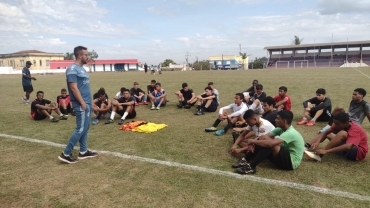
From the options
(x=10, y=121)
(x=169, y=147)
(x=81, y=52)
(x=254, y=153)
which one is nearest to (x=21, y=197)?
(x=81, y=52)

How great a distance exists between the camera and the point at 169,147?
232 inches

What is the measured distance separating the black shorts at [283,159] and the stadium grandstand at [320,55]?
6693 cm

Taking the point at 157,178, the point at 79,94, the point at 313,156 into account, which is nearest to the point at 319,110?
the point at 313,156

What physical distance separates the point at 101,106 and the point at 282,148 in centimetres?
595

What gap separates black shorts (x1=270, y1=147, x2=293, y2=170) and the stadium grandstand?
66.9 meters

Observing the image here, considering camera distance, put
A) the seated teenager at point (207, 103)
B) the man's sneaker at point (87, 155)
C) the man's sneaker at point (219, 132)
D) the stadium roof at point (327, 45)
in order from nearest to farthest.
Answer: the man's sneaker at point (87, 155) → the man's sneaker at point (219, 132) → the seated teenager at point (207, 103) → the stadium roof at point (327, 45)

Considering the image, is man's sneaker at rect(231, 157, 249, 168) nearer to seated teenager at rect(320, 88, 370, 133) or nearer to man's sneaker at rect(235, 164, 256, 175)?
man's sneaker at rect(235, 164, 256, 175)

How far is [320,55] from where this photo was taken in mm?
69688

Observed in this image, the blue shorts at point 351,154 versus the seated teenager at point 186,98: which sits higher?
the seated teenager at point 186,98

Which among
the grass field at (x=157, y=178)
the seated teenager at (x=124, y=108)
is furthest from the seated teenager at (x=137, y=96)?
the grass field at (x=157, y=178)

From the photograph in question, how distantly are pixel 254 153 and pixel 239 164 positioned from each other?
1.14 ft

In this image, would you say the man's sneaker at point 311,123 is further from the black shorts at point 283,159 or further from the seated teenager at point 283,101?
the black shorts at point 283,159

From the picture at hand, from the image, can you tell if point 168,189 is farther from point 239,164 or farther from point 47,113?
point 47,113

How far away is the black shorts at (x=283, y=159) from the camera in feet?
14.5
